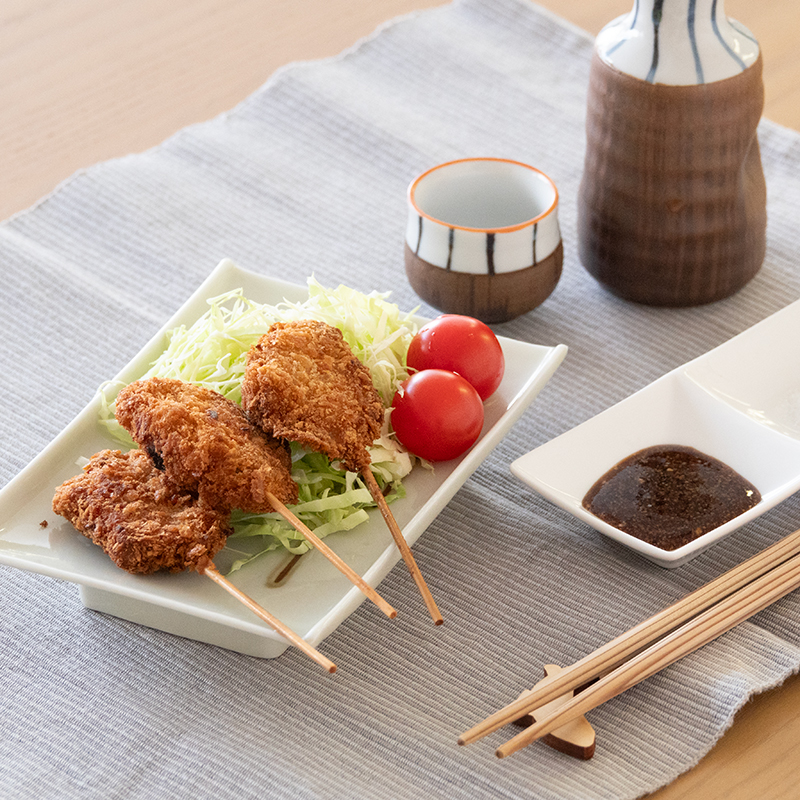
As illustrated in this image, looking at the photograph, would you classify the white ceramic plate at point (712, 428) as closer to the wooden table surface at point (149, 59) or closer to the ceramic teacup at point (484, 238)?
the ceramic teacup at point (484, 238)

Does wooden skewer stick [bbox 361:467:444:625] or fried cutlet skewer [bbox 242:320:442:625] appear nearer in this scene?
wooden skewer stick [bbox 361:467:444:625]

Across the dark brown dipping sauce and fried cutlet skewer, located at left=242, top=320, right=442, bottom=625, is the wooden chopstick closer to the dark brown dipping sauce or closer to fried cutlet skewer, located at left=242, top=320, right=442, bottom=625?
the dark brown dipping sauce

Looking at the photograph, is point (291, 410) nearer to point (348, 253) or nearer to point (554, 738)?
point (554, 738)

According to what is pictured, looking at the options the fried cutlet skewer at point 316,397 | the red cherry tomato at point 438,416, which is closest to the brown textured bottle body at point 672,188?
the red cherry tomato at point 438,416

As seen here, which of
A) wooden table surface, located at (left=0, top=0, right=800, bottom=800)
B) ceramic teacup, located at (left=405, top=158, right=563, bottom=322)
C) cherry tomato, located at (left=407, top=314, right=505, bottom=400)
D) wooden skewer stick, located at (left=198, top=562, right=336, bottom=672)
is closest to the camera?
wooden skewer stick, located at (left=198, top=562, right=336, bottom=672)

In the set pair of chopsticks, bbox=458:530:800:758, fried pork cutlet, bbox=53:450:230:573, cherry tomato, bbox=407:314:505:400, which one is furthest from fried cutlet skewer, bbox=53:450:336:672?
cherry tomato, bbox=407:314:505:400

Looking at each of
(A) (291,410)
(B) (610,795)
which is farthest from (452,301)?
(B) (610,795)
